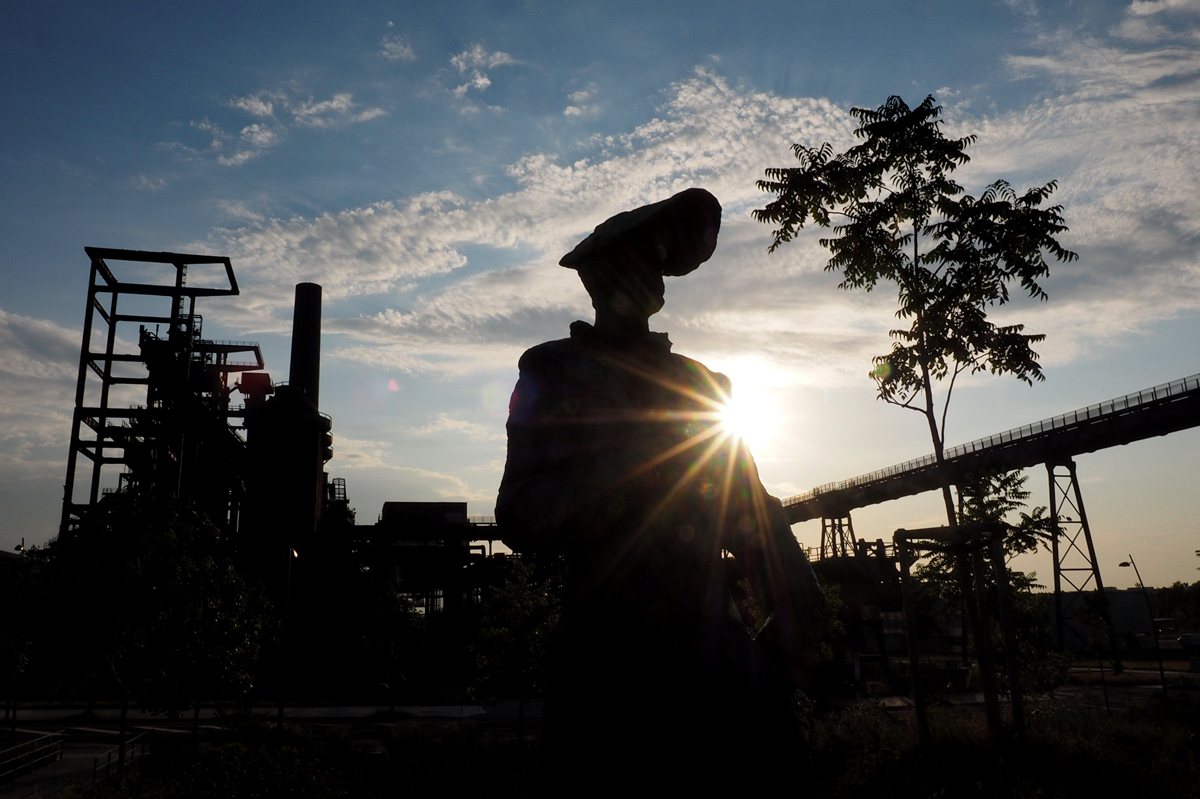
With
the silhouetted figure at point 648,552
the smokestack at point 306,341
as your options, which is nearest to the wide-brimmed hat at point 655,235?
the silhouetted figure at point 648,552

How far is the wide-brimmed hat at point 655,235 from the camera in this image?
103 inches

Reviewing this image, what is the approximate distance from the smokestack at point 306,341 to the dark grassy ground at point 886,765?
34967 mm

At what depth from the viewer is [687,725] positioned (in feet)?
7.00

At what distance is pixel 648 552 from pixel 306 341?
5290 cm

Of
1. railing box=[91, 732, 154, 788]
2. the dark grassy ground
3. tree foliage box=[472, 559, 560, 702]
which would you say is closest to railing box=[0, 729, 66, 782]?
railing box=[91, 732, 154, 788]

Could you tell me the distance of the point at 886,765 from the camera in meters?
12.5

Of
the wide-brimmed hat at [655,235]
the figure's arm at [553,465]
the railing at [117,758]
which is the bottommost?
the railing at [117,758]

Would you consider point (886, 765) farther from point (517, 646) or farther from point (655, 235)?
point (655, 235)

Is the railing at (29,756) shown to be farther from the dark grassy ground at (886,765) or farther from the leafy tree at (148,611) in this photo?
the dark grassy ground at (886,765)

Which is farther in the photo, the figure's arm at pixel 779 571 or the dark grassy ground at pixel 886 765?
the dark grassy ground at pixel 886 765

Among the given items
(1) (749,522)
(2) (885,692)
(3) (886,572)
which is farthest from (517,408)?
(3) (886,572)

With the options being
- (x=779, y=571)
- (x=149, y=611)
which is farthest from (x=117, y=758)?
(x=779, y=571)

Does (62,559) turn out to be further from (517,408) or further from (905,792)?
(517,408)

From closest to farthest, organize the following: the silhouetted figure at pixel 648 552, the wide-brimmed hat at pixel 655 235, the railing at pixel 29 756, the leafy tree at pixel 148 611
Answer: the silhouetted figure at pixel 648 552, the wide-brimmed hat at pixel 655 235, the railing at pixel 29 756, the leafy tree at pixel 148 611
